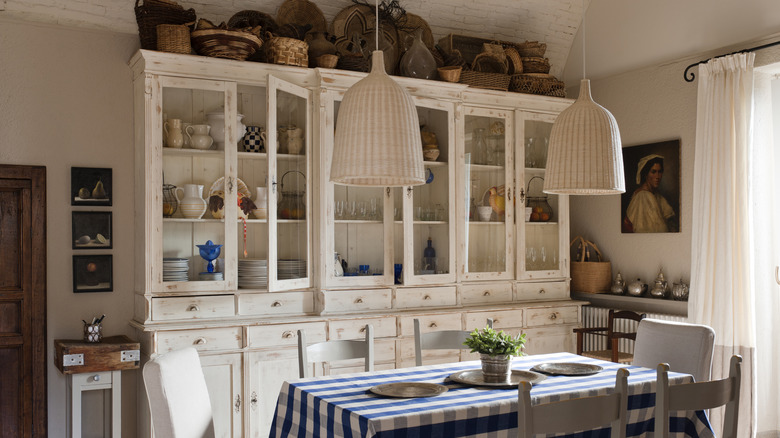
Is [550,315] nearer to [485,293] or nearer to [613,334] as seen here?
[485,293]

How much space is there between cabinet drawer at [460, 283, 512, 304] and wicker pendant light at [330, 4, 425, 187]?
2.65 metres

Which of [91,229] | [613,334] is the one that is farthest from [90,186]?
[613,334]

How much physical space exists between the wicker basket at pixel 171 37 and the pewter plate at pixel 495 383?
8.15 ft

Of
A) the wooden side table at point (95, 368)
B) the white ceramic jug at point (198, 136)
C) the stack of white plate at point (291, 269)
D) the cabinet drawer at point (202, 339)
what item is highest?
the white ceramic jug at point (198, 136)

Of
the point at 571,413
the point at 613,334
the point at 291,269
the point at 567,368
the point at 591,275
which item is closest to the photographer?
the point at 571,413

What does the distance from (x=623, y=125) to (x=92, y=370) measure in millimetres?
4162

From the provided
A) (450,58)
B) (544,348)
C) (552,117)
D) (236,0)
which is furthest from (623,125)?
(236,0)

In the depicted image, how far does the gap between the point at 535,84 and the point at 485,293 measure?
5.44 feet

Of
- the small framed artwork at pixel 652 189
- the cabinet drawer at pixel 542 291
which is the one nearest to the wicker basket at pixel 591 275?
the cabinet drawer at pixel 542 291

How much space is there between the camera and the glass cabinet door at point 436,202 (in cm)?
495

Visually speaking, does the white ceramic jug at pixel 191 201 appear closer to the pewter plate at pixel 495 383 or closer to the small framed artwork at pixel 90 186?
the small framed artwork at pixel 90 186

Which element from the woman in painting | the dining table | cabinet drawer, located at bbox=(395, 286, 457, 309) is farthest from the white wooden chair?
the woman in painting

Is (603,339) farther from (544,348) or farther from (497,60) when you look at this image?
(497,60)

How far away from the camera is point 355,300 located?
4652 mm
